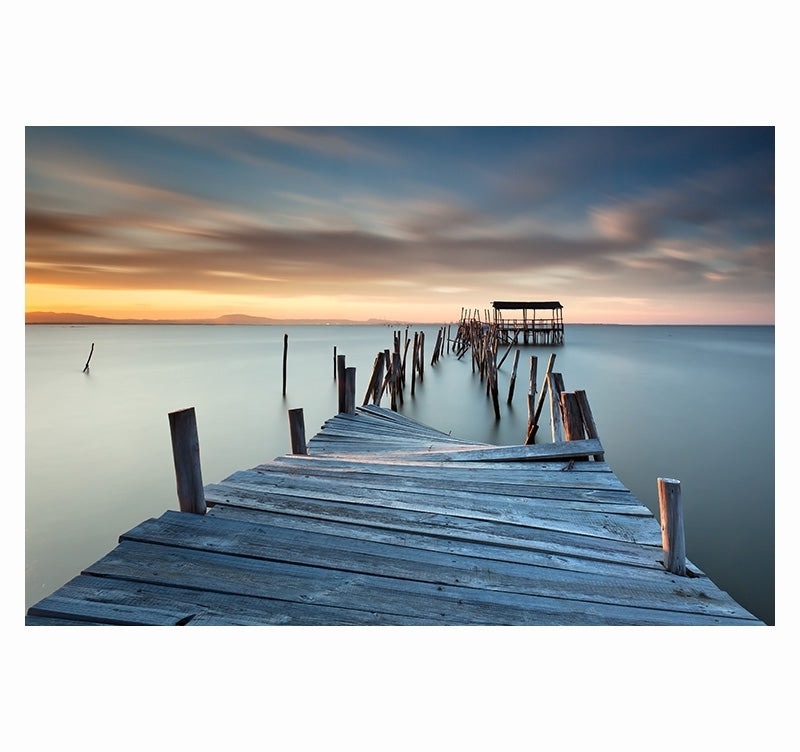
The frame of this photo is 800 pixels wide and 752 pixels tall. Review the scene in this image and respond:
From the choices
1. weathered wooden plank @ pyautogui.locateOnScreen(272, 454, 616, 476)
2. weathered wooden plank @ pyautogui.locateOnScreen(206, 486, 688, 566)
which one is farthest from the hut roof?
weathered wooden plank @ pyautogui.locateOnScreen(206, 486, 688, 566)

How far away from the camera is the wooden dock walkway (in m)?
1.75

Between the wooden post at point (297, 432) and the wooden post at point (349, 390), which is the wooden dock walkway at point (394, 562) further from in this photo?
the wooden post at point (349, 390)

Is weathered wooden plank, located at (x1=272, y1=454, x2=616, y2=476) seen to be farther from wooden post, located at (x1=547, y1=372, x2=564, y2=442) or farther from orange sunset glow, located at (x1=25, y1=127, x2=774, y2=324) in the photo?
orange sunset glow, located at (x1=25, y1=127, x2=774, y2=324)

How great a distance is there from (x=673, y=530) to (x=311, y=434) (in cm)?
944

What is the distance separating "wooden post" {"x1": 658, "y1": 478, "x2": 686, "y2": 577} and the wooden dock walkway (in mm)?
65

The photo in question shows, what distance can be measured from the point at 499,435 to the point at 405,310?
818 centimetres

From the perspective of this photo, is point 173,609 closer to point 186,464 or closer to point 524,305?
point 186,464

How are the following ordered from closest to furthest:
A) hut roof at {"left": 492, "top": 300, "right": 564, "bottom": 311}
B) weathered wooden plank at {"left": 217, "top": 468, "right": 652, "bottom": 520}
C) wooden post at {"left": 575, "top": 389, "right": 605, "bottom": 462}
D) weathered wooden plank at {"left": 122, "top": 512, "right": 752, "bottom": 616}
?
weathered wooden plank at {"left": 122, "top": 512, "right": 752, "bottom": 616} → weathered wooden plank at {"left": 217, "top": 468, "right": 652, "bottom": 520} → wooden post at {"left": 575, "top": 389, "right": 605, "bottom": 462} → hut roof at {"left": 492, "top": 300, "right": 564, "bottom": 311}

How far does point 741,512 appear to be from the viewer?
5.65 meters

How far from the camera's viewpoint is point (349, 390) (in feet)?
19.9
